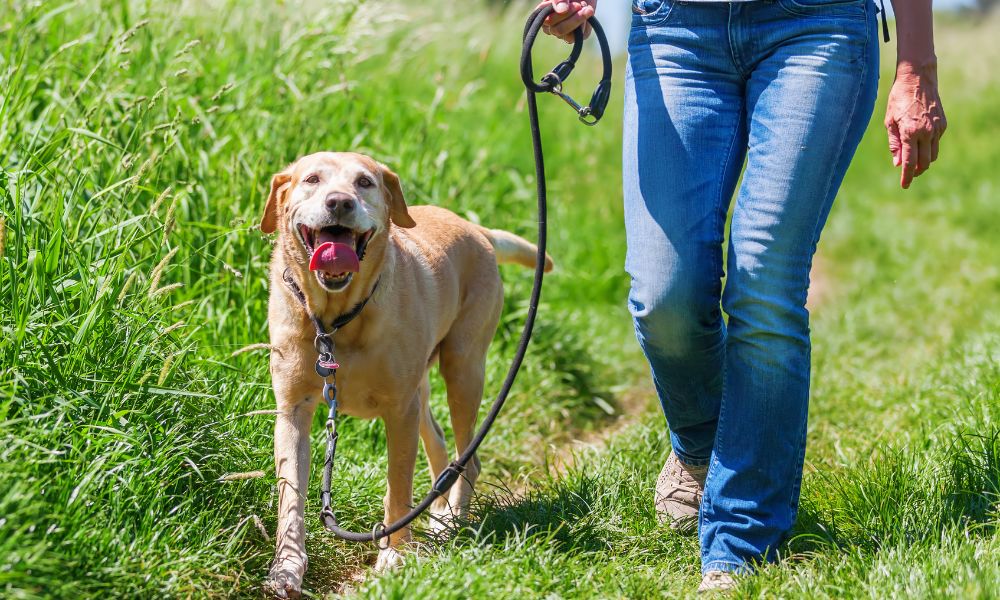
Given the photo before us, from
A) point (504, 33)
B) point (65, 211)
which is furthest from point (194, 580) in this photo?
point (504, 33)

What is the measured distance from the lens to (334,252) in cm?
314

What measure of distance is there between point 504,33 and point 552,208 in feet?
9.70

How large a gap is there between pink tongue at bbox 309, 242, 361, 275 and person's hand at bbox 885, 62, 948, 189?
157 centimetres

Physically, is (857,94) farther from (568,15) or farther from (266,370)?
(266,370)

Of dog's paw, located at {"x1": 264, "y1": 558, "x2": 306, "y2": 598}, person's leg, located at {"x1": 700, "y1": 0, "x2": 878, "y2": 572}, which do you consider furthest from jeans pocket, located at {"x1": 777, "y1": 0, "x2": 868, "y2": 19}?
dog's paw, located at {"x1": 264, "y1": 558, "x2": 306, "y2": 598}

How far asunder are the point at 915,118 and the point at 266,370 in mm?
2350

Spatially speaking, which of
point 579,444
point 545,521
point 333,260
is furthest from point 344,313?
point 579,444

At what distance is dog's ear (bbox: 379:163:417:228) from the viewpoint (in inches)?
141

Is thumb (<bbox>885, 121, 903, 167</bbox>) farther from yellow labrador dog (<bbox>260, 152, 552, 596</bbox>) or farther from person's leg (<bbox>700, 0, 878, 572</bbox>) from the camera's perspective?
yellow labrador dog (<bbox>260, 152, 552, 596</bbox>)

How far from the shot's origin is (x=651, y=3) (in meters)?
3.22

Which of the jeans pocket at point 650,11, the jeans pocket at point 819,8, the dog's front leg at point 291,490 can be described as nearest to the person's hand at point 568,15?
the jeans pocket at point 650,11

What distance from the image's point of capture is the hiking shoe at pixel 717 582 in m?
2.92

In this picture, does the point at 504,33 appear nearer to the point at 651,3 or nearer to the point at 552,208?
the point at 552,208

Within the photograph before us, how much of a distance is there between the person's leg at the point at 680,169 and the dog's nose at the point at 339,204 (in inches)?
33.4
